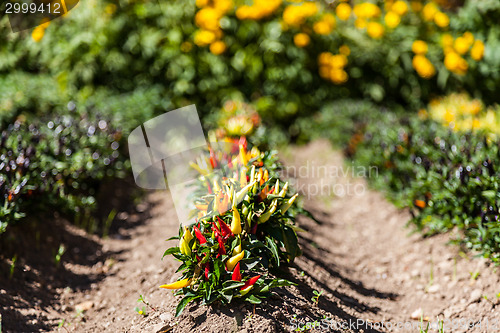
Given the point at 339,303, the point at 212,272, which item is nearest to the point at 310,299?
the point at 339,303

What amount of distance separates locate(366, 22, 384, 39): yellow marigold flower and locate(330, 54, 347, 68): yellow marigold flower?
20.4 inches

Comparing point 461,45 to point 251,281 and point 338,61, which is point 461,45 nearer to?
point 338,61

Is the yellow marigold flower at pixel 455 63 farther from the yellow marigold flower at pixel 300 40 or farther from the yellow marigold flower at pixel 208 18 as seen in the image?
the yellow marigold flower at pixel 208 18

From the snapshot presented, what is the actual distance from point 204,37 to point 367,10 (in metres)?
2.45

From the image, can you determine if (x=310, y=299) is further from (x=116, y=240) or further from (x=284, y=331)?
(x=116, y=240)

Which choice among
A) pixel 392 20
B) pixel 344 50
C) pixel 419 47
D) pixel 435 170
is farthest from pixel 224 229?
pixel 392 20

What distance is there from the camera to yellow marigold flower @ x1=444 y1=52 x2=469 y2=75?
20.7 ft

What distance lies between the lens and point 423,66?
6.38 m

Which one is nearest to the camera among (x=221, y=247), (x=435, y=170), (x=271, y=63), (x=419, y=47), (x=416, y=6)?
(x=221, y=247)

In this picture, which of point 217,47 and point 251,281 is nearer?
point 251,281

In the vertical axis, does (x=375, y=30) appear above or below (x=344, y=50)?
above

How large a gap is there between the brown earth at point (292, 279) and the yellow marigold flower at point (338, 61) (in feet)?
8.00

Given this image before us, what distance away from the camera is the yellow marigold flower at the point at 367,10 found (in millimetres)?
6512

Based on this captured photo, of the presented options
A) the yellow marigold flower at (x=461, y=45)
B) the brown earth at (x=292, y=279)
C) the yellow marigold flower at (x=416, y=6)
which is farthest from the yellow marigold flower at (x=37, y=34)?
the yellow marigold flower at (x=461, y=45)
